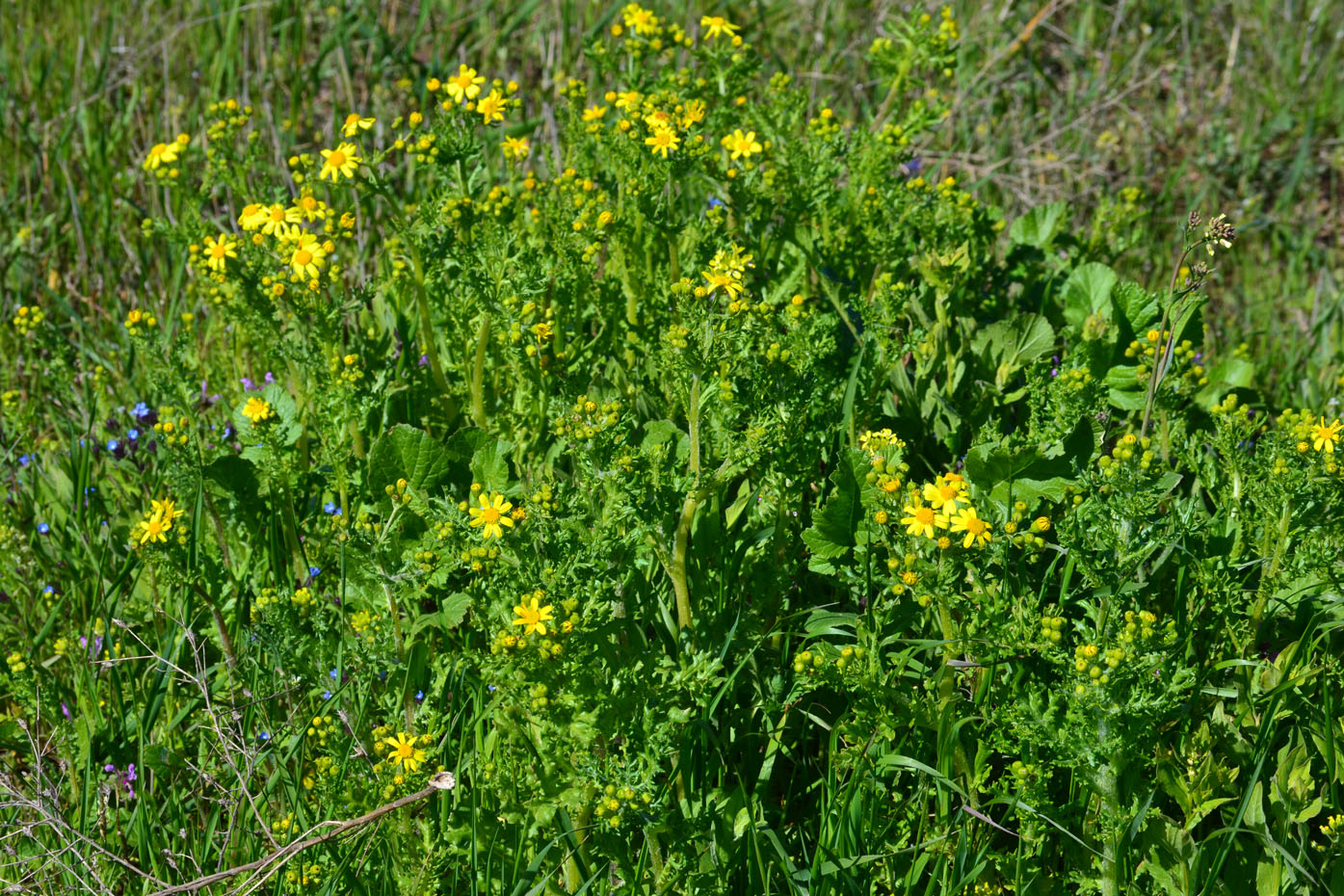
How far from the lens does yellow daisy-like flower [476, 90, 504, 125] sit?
10.7 feet

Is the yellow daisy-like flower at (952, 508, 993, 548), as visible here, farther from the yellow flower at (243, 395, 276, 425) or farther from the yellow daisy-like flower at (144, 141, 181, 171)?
the yellow daisy-like flower at (144, 141, 181, 171)

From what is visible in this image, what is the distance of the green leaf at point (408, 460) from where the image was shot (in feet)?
10.4

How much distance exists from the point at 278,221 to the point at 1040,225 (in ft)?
8.14

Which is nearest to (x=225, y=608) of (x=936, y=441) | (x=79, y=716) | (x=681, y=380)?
(x=79, y=716)

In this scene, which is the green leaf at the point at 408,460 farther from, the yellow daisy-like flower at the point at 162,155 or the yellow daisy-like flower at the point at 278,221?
the yellow daisy-like flower at the point at 162,155

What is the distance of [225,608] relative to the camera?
3305mm

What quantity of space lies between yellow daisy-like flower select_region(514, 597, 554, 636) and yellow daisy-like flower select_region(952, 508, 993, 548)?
31.7 inches

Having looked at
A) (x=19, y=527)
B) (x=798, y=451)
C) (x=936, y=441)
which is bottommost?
(x=19, y=527)

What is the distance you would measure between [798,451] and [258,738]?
4.88 ft

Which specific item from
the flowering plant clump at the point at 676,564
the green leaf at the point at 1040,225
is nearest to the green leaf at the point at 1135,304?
the flowering plant clump at the point at 676,564

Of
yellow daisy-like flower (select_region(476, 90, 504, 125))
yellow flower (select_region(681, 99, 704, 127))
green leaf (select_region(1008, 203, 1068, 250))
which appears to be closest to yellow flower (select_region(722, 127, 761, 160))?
yellow flower (select_region(681, 99, 704, 127))

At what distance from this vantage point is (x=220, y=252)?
3230 mm

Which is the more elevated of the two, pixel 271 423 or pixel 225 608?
pixel 271 423

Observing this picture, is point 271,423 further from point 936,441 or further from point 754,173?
point 936,441
